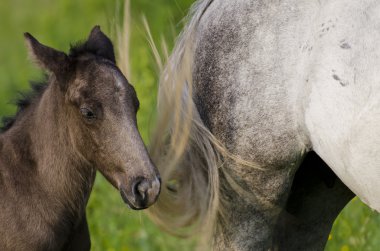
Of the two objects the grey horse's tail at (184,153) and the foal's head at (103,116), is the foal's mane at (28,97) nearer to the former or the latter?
the foal's head at (103,116)

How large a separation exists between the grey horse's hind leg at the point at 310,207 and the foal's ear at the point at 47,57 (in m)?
1.13

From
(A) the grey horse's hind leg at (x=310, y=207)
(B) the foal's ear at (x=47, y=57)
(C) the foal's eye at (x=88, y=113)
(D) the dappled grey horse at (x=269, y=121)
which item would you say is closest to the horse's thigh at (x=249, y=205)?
(D) the dappled grey horse at (x=269, y=121)

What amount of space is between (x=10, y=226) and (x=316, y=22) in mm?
1519

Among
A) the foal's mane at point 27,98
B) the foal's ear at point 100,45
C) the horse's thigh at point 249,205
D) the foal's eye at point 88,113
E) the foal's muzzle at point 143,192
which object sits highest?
the foal's ear at point 100,45

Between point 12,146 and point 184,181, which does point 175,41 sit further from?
point 12,146

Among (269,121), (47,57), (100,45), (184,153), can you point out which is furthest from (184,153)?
(47,57)

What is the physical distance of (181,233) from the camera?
4.14 metres

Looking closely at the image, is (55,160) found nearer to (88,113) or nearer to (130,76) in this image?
(88,113)

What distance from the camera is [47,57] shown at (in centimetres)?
352

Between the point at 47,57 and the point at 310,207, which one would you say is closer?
the point at 47,57

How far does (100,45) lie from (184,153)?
2.19 feet

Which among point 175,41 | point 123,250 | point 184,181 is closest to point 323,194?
point 184,181

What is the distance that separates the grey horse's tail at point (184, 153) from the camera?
3.85 meters

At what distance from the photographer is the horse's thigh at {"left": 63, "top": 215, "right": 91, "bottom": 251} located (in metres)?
3.79
